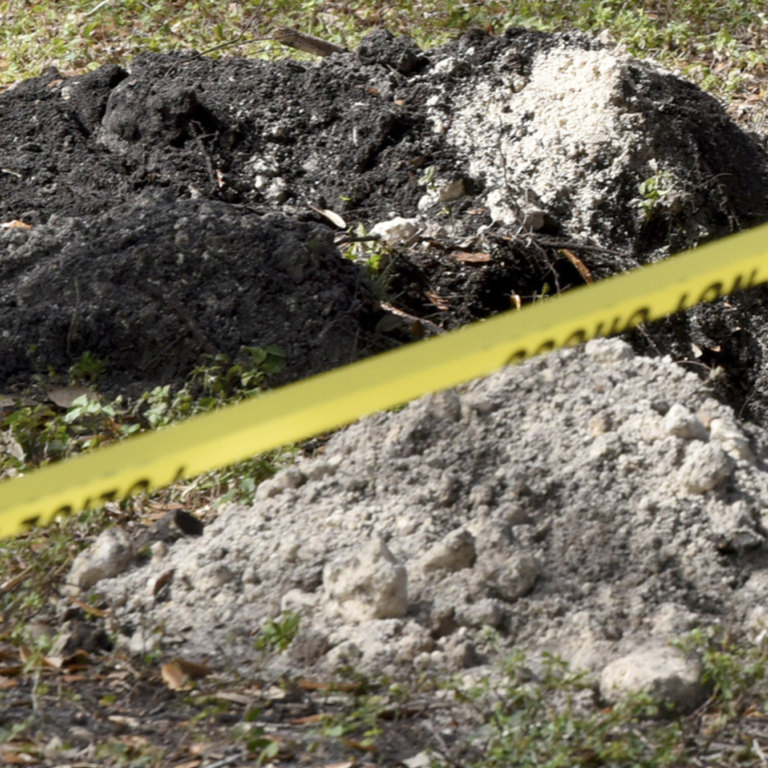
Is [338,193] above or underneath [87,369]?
above

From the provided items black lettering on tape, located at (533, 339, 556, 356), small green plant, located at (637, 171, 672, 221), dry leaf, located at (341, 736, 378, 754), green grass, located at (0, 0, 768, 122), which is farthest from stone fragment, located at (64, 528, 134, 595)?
green grass, located at (0, 0, 768, 122)

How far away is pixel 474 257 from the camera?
4316 millimetres

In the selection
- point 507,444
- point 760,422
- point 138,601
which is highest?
point 507,444

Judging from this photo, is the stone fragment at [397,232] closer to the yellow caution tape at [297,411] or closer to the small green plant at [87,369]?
the small green plant at [87,369]

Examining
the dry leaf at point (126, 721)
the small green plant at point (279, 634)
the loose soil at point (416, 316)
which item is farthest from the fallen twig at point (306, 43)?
the dry leaf at point (126, 721)

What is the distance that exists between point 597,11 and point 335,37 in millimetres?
1633

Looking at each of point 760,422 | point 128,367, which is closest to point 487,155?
point 760,422

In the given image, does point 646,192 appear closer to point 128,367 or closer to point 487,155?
point 487,155

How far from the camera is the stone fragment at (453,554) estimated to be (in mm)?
2660

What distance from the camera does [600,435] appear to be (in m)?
2.96

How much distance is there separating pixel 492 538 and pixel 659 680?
1.70ft

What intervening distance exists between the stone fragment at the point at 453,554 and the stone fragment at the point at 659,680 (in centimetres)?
42

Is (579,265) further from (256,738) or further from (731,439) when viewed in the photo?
(256,738)

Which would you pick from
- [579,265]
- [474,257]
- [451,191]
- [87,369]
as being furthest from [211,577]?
[451,191]
